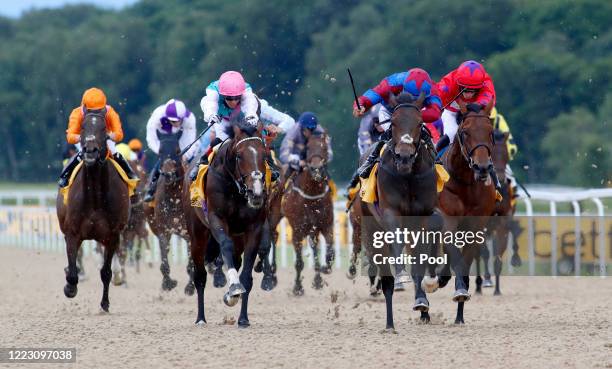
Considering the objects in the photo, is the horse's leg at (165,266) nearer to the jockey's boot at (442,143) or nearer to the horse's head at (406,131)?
the jockey's boot at (442,143)

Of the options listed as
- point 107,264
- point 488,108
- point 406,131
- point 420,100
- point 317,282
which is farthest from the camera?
point 317,282

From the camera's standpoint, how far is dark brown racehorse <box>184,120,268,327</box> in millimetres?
10531

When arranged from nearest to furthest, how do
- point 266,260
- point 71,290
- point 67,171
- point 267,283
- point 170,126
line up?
point 71,290 < point 67,171 < point 267,283 < point 266,260 < point 170,126

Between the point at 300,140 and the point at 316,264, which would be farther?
the point at 300,140

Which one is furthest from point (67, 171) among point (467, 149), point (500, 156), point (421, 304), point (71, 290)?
point (500, 156)

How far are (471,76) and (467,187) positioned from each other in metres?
0.91

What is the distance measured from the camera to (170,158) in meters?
15.1

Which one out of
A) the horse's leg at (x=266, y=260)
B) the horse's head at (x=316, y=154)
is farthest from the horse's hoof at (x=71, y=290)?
the horse's head at (x=316, y=154)

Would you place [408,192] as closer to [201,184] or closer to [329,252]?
[201,184]

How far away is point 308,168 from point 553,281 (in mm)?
3453

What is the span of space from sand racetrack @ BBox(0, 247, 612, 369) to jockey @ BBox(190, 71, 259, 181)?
153cm

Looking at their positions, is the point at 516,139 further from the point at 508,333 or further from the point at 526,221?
the point at 508,333

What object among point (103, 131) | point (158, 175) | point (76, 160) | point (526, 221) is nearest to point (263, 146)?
point (103, 131)

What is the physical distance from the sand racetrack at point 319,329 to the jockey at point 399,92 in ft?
4.47
